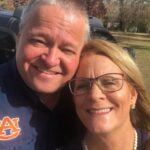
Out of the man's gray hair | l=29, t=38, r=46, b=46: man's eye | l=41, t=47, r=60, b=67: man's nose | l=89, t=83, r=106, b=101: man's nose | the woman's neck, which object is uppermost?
the man's gray hair

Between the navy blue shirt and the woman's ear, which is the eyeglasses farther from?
the navy blue shirt

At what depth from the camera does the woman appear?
9.00 ft

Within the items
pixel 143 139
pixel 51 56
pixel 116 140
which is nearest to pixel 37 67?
pixel 51 56

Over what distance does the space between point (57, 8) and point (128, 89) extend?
2.31 feet

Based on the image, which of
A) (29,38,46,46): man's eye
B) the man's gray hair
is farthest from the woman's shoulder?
(29,38,46,46): man's eye

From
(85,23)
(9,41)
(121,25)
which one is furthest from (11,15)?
(121,25)

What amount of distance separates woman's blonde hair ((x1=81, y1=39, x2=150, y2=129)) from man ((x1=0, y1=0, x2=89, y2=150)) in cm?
10

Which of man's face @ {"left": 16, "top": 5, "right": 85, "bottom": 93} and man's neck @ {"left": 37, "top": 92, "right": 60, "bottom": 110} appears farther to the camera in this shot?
man's neck @ {"left": 37, "top": 92, "right": 60, "bottom": 110}

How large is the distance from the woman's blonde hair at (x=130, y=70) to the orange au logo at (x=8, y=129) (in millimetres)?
641

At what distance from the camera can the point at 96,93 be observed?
2727 millimetres

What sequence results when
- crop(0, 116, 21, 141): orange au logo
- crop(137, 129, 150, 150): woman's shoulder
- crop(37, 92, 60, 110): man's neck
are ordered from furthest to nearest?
1. crop(37, 92, 60, 110): man's neck
2. crop(137, 129, 150, 150): woman's shoulder
3. crop(0, 116, 21, 141): orange au logo

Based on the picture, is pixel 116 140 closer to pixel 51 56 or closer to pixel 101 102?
pixel 101 102

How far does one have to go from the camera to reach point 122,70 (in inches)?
109

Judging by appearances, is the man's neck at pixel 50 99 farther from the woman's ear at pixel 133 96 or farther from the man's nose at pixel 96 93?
the woman's ear at pixel 133 96
